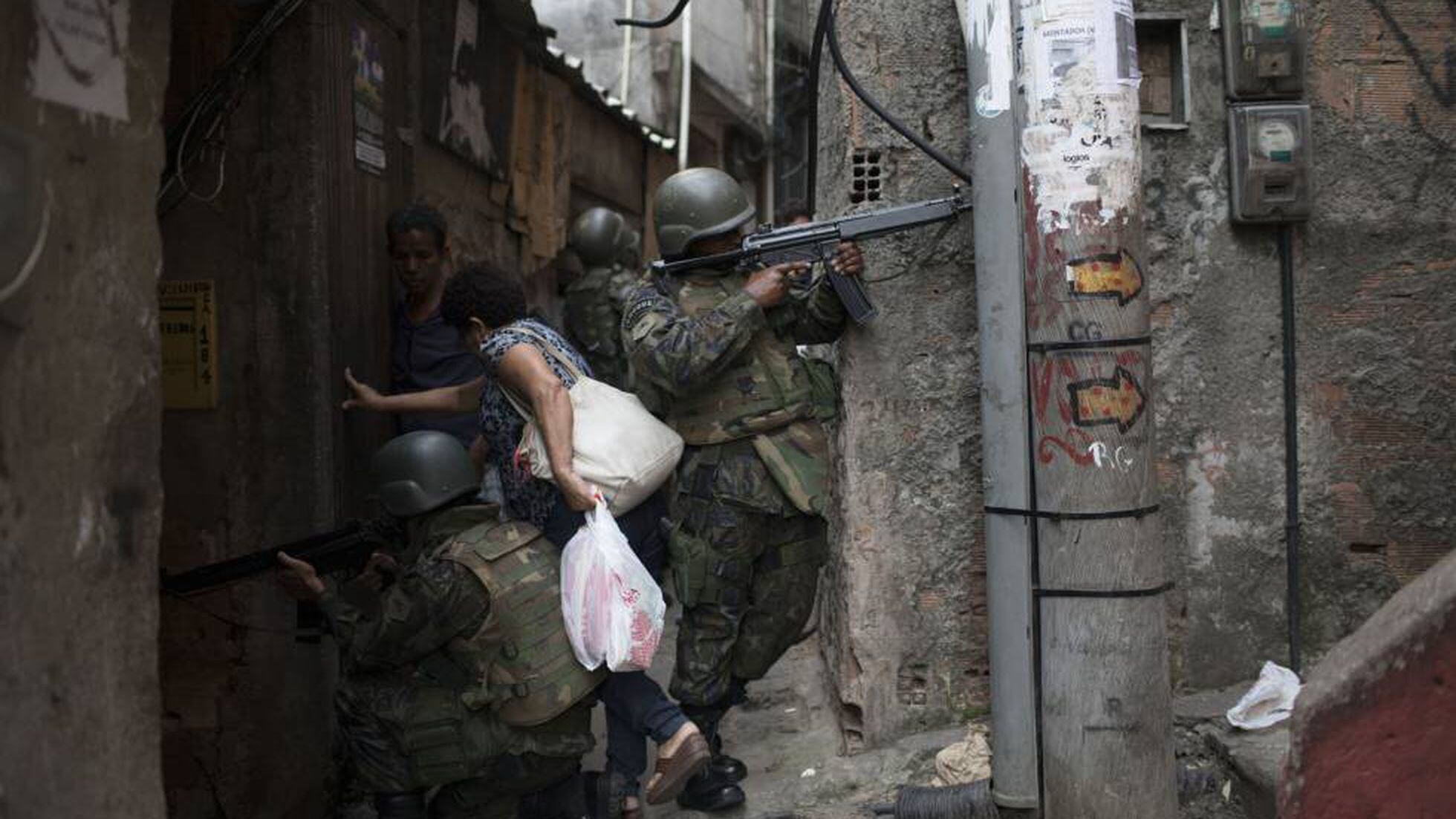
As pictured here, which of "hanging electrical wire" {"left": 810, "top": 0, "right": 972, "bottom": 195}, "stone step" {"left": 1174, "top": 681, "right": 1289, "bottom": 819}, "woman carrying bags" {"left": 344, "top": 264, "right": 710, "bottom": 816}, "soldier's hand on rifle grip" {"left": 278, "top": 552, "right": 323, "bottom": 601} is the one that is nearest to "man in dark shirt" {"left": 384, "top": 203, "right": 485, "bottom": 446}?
"woman carrying bags" {"left": 344, "top": 264, "right": 710, "bottom": 816}

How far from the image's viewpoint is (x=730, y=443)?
3.68 metres

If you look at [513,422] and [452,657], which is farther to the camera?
[513,422]

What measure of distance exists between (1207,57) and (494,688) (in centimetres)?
260

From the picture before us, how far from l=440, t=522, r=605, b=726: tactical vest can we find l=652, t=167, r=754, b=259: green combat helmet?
3.31 ft

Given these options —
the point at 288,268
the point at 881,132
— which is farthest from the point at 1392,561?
the point at 288,268

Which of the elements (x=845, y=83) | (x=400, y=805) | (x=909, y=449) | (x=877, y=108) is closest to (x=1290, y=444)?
(x=909, y=449)

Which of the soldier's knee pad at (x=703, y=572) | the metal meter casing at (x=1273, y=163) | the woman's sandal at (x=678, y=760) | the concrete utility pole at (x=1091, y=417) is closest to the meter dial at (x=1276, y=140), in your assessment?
the metal meter casing at (x=1273, y=163)

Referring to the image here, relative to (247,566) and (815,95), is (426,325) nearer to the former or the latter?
(247,566)

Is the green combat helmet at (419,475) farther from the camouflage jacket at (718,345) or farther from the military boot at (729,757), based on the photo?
the military boot at (729,757)

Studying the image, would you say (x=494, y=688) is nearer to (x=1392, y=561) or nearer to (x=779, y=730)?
(x=779, y=730)

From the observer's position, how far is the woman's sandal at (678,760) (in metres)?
3.30

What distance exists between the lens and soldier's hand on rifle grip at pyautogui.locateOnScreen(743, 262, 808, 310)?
3621 millimetres

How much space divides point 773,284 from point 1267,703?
1712 mm

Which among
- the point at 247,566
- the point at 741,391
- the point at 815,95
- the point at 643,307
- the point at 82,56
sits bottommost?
the point at 247,566
